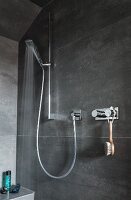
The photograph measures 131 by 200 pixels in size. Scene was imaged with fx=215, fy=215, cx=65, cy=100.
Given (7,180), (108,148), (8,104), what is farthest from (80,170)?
(8,104)

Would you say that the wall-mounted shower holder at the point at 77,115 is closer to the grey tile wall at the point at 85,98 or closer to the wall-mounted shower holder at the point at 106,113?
the grey tile wall at the point at 85,98

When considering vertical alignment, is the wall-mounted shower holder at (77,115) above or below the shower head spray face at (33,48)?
below

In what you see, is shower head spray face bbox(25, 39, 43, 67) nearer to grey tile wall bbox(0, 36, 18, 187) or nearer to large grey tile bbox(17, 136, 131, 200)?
grey tile wall bbox(0, 36, 18, 187)

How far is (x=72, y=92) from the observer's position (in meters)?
1.80

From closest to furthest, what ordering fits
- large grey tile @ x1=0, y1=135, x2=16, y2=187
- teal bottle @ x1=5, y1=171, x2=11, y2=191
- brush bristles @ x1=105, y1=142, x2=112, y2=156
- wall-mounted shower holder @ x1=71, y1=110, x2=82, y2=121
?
brush bristles @ x1=105, y1=142, x2=112, y2=156
wall-mounted shower holder @ x1=71, y1=110, x2=82, y2=121
teal bottle @ x1=5, y1=171, x2=11, y2=191
large grey tile @ x1=0, y1=135, x2=16, y2=187

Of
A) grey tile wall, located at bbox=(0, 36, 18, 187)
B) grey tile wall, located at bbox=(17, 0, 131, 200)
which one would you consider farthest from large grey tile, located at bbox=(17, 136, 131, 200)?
grey tile wall, located at bbox=(0, 36, 18, 187)

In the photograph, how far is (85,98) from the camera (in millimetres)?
1692

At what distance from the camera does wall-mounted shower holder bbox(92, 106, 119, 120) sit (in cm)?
147

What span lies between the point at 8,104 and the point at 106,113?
1.21 metres

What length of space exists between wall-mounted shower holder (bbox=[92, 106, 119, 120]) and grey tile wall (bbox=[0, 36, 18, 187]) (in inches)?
43.3

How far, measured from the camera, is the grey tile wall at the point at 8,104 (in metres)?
2.22

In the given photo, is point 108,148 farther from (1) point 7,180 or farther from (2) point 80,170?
(1) point 7,180

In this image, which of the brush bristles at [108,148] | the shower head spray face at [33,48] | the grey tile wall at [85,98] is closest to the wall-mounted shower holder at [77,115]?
the grey tile wall at [85,98]

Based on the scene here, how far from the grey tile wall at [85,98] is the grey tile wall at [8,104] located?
0.16 metres
